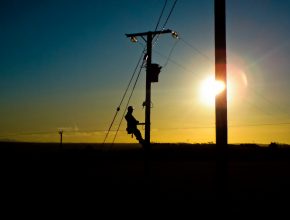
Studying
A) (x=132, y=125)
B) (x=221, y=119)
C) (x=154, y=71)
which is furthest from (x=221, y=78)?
(x=132, y=125)

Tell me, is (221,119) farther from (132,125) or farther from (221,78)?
(132,125)

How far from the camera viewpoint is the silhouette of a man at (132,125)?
18.2 meters

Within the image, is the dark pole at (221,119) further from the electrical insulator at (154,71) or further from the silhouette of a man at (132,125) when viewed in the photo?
the silhouette of a man at (132,125)

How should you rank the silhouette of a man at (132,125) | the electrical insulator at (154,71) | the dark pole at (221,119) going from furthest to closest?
the silhouette of a man at (132,125)
the electrical insulator at (154,71)
the dark pole at (221,119)

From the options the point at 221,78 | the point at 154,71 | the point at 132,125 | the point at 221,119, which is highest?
the point at 154,71

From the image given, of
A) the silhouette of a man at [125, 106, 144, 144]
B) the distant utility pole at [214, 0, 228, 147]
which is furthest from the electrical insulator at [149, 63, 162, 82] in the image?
the distant utility pole at [214, 0, 228, 147]

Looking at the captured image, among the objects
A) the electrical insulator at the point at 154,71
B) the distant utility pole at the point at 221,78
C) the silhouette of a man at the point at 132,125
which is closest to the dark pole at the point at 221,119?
the distant utility pole at the point at 221,78

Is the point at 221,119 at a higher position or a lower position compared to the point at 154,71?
lower

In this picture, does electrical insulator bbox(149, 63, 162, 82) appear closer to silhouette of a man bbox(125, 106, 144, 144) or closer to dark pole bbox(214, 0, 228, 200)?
silhouette of a man bbox(125, 106, 144, 144)

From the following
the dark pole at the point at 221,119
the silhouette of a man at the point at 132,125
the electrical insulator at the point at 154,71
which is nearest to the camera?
the dark pole at the point at 221,119

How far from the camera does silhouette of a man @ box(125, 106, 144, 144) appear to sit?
18219mm

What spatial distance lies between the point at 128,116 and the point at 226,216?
Result: 11062 millimetres

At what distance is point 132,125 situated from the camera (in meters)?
18.2

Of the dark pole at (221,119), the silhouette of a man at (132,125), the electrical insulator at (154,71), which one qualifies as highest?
the electrical insulator at (154,71)
